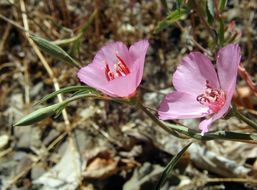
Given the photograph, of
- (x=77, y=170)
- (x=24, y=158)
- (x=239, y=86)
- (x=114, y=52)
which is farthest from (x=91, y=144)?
(x=114, y=52)

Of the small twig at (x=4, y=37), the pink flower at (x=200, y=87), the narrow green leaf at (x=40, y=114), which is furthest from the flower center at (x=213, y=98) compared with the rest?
the small twig at (x=4, y=37)

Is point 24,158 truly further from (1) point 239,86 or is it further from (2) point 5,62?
(1) point 239,86

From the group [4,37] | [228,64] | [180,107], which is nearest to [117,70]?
[180,107]

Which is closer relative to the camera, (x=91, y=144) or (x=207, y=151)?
(x=207, y=151)

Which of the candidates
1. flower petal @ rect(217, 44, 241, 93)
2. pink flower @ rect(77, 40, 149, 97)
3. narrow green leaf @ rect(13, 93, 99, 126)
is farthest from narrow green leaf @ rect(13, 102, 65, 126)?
flower petal @ rect(217, 44, 241, 93)

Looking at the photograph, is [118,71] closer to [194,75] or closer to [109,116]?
[194,75]

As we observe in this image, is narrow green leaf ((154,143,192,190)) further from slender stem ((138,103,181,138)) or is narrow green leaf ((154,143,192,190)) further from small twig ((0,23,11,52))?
small twig ((0,23,11,52))
